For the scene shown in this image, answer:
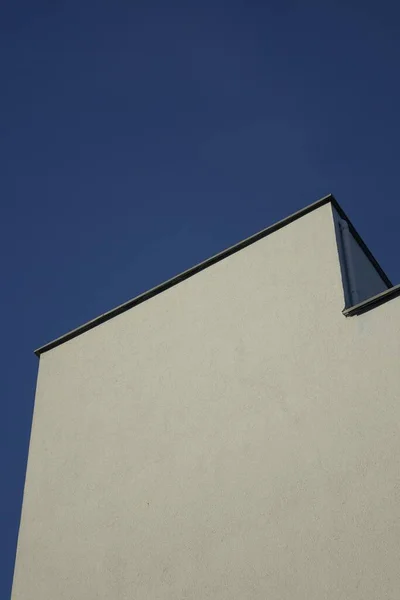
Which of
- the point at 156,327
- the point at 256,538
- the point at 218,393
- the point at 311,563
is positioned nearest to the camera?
the point at 311,563

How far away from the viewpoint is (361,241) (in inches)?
261

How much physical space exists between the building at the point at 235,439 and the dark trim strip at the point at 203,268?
0.06 feet

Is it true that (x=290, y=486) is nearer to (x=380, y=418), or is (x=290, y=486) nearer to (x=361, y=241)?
(x=380, y=418)

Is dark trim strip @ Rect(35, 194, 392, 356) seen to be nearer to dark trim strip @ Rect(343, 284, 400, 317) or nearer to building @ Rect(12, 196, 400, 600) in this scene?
building @ Rect(12, 196, 400, 600)

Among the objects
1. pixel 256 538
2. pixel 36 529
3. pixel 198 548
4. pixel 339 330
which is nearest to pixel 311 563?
pixel 256 538

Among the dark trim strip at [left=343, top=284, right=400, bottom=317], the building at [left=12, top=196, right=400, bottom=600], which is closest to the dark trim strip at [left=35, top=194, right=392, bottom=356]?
the building at [left=12, top=196, right=400, bottom=600]

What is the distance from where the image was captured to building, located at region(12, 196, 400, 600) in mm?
4918

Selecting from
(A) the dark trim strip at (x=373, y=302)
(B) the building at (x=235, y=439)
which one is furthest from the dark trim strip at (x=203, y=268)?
(A) the dark trim strip at (x=373, y=302)

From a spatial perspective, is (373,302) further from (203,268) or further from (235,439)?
(203,268)

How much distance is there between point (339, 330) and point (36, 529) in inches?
121

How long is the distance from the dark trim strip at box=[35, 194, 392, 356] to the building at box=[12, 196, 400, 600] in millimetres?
17

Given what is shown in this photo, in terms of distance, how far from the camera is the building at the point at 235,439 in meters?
4.92

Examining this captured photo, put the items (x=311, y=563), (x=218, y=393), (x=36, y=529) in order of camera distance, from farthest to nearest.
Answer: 1. (x=36, y=529)
2. (x=218, y=393)
3. (x=311, y=563)

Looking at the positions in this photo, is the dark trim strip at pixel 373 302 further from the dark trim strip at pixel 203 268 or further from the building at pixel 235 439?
the dark trim strip at pixel 203 268
